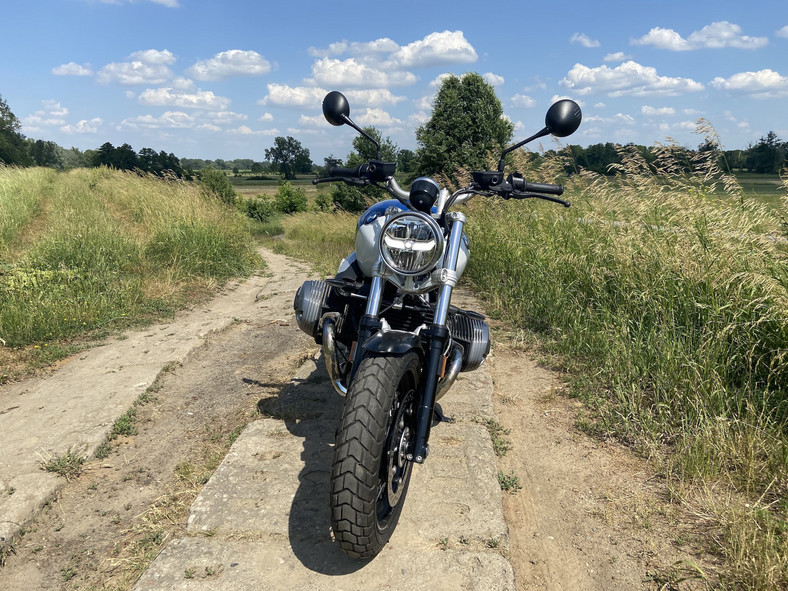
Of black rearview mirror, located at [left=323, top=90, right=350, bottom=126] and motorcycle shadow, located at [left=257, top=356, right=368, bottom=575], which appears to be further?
black rearview mirror, located at [left=323, top=90, right=350, bottom=126]

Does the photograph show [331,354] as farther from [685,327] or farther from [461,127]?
[461,127]

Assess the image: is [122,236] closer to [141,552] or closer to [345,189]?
[141,552]

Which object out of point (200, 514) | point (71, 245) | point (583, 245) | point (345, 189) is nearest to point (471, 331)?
point (200, 514)

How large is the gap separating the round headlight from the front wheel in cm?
35

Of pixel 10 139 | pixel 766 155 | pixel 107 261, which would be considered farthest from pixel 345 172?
pixel 10 139

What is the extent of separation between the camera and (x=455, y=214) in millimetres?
2256

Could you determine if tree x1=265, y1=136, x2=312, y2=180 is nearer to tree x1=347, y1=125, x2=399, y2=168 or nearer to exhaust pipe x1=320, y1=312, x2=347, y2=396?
tree x1=347, y1=125, x2=399, y2=168

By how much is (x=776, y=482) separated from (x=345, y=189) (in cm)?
2232

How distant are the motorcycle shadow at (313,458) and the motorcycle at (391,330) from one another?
25cm

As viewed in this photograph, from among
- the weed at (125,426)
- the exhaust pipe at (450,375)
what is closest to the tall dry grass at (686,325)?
the exhaust pipe at (450,375)

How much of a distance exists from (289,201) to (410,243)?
3434 cm

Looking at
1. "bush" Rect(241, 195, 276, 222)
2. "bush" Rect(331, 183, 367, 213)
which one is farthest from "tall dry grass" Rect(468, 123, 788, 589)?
"bush" Rect(241, 195, 276, 222)

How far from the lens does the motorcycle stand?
1.82 m

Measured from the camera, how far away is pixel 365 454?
1.79 m
